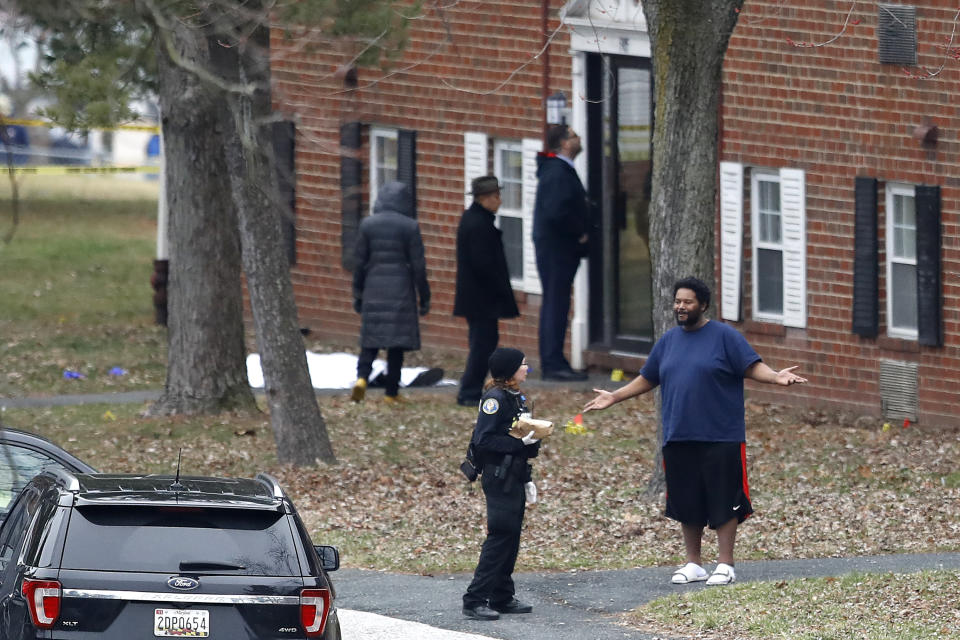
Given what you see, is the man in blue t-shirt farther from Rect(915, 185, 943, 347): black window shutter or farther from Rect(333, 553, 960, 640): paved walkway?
Rect(915, 185, 943, 347): black window shutter

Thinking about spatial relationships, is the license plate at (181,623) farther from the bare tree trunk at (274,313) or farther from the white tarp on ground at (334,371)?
the white tarp on ground at (334,371)

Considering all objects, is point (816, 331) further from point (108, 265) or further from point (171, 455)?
point (108, 265)

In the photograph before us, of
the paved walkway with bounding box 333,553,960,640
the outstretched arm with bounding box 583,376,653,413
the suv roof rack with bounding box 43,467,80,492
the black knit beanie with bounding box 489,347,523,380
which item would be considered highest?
the black knit beanie with bounding box 489,347,523,380

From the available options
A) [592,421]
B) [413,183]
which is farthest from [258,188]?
[413,183]

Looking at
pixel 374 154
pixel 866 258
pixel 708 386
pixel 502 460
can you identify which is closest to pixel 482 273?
pixel 866 258

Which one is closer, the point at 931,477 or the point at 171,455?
the point at 931,477

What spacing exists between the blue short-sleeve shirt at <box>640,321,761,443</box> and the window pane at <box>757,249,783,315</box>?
302 inches

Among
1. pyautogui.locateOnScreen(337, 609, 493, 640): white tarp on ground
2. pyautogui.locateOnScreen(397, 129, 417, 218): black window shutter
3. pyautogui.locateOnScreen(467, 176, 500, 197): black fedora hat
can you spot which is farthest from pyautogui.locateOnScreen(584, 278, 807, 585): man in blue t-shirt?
pyautogui.locateOnScreen(397, 129, 417, 218): black window shutter

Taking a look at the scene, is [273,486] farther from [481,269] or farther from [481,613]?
[481,269]

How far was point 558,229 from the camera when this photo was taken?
63.2ft

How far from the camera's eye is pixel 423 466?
629 inches

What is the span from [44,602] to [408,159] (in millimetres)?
15533

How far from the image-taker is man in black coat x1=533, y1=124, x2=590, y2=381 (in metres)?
19.1

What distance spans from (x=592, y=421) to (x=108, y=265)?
18150 millimetres
